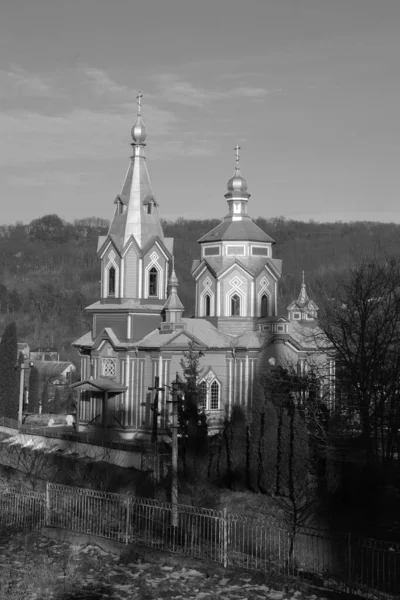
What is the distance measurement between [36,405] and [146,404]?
1679 cm

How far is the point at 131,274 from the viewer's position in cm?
2936

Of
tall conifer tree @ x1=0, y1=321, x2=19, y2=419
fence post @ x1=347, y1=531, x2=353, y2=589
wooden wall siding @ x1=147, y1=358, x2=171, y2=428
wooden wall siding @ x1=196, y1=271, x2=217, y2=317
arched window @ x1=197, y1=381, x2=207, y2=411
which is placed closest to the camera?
fence post @ x1=347, y1=531, x2=353, y2=589

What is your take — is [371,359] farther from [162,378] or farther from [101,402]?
[101,402]

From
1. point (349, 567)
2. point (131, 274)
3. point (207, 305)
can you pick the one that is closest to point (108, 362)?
point (131, 274)

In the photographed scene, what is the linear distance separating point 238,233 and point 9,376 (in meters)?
10.6

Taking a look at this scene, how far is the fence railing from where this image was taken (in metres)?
11.8

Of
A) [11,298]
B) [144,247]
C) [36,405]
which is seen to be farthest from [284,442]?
[11,298]

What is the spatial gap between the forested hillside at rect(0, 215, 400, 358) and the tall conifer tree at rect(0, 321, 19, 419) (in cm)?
2973

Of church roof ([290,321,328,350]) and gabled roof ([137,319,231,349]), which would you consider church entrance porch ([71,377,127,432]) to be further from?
church roof ([290,321,328,350])

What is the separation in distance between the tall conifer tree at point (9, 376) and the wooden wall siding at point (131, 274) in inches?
280

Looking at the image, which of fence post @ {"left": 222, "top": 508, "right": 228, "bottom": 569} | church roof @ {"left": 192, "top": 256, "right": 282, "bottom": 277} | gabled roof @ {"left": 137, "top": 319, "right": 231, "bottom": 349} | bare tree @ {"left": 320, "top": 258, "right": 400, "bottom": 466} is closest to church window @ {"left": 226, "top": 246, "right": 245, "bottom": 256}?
church roof @ {"left": 192, "top": 256, "right": 282, "bottom": 277}

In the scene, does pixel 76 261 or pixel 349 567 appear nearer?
pixel 349 567

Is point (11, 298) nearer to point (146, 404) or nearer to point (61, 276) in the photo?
point (61, 276)

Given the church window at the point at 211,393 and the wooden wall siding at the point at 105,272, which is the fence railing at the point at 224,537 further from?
the wooden wall siding at the point at 105,272
